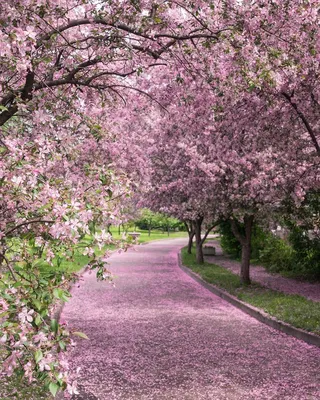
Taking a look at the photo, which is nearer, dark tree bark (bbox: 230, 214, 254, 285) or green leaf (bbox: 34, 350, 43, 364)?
green leaf (bbox: 34, 350, 43, 364)

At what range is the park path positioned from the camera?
6.04 meters

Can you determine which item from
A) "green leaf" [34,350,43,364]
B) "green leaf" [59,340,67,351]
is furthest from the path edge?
"green leaf" [34,350,43,364]

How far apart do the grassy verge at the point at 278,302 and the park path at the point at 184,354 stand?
0.49m

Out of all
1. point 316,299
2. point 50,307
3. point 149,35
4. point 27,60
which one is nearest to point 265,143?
point 316,299

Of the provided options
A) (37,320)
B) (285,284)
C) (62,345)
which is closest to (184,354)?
Result: (62,345)

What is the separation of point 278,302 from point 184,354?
16.3 ft

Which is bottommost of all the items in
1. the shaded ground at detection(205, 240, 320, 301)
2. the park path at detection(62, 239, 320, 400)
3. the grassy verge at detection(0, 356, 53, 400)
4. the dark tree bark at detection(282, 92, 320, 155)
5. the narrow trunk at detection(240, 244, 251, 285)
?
the park path at detection(62, 239, 320, 400)

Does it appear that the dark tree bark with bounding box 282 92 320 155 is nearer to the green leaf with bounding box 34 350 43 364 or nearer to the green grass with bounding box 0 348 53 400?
the green grass with bounding box 0 348 53 400

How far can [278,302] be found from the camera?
473 inches

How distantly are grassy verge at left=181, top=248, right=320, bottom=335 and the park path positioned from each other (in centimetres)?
49

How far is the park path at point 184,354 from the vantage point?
19.8ft

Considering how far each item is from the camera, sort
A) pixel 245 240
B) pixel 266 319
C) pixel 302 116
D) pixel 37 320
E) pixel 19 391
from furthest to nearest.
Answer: pixel 245 240 → pixel 266 319 → pixel 302 116 → pixel 19 391 → pixel 37 320

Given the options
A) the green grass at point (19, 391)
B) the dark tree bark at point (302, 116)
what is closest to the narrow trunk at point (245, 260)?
the dark tree bark at point (302, 116)

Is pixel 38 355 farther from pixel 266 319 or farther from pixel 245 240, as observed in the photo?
pixel 245 240
